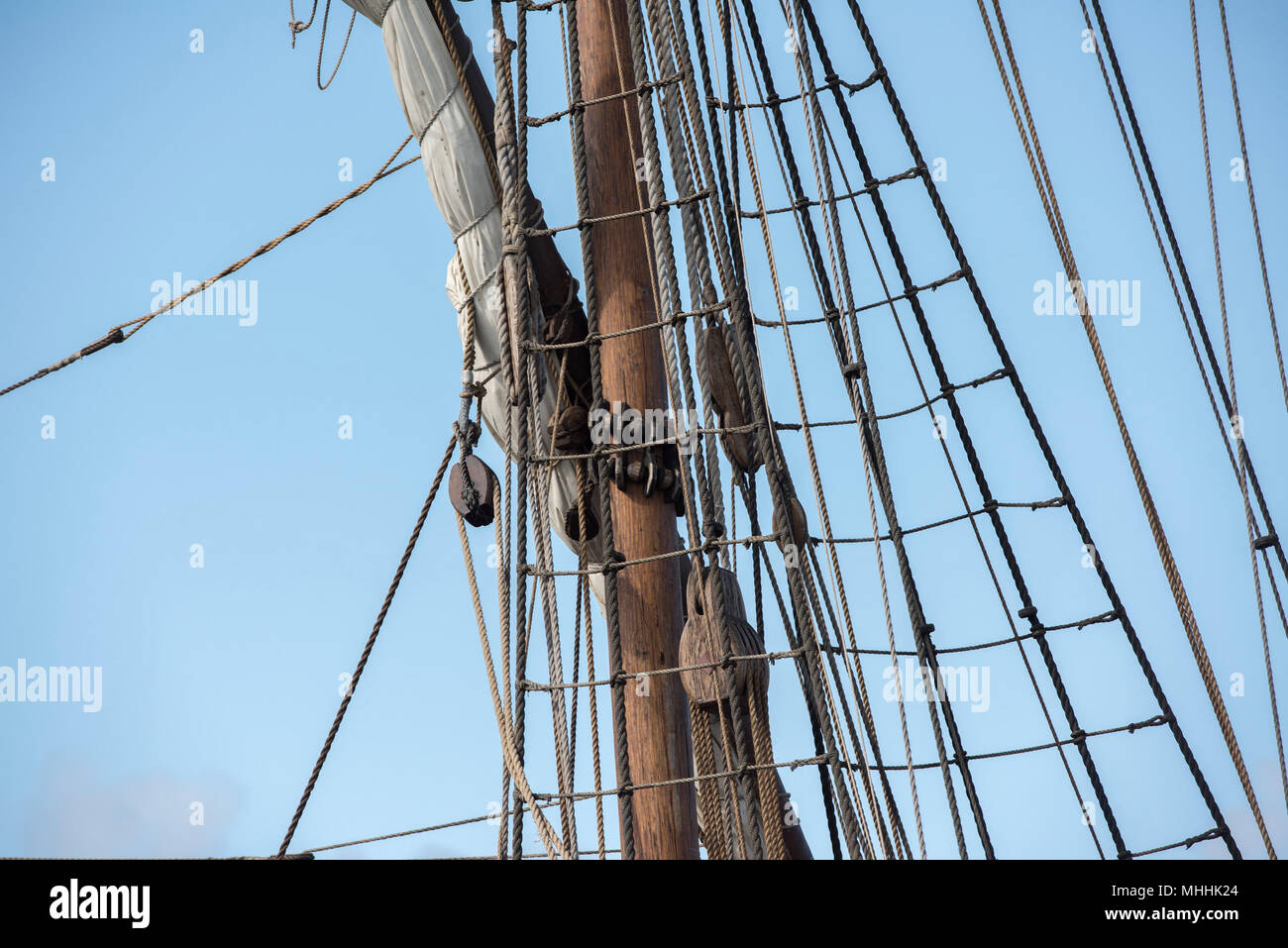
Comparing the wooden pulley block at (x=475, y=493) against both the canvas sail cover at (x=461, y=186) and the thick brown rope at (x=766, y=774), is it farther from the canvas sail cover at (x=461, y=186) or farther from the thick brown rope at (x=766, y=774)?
the thick brown rope at (x=766, y=774)

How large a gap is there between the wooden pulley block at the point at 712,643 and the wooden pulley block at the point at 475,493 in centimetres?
93

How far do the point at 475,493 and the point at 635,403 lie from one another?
2.13 feet

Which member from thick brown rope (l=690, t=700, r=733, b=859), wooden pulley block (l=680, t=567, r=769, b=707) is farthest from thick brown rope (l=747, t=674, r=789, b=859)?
thick brown rope (l=690, t=700, r=733, b=859)

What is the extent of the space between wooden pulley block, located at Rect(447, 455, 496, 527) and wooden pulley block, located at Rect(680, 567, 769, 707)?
3.05ft

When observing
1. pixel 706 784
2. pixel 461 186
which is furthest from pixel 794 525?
pixel 461 186

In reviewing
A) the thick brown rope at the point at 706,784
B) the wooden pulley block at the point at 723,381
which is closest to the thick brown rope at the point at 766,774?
the thick brown rope at the point at 706,784

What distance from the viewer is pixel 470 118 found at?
5410 mm

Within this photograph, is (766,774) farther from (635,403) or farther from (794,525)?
(635,403)

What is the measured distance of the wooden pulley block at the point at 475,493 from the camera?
4793 millimetres

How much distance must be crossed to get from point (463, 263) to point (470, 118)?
57cm
